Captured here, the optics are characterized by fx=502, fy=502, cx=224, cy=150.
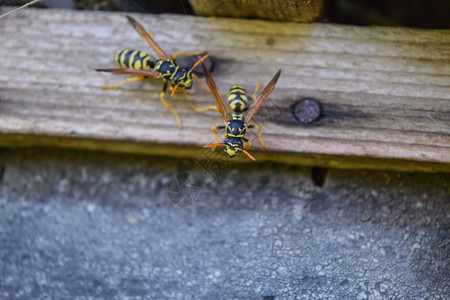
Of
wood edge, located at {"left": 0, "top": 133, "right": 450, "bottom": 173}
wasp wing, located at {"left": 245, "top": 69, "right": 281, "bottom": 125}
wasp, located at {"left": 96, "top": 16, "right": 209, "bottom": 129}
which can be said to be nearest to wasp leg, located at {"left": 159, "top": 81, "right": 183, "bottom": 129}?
wasp, located at {"left": 96, "top": 16, "right": 209, "bottom": 129}

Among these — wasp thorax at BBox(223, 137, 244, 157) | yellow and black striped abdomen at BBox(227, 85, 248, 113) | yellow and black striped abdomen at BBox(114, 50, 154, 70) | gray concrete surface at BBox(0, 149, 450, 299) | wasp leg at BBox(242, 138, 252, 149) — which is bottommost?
gray concrete surface at BBox(0, 149, 450, 299)

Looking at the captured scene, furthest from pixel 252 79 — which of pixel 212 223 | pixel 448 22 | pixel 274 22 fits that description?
pixel 448 22

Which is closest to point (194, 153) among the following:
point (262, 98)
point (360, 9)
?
point (262, 98)

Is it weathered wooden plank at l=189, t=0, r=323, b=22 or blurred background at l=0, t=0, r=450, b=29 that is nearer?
weathered wooden plank at l=189, t=0, r=323, b=22

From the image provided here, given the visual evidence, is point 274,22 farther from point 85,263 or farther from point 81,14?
point 85,263

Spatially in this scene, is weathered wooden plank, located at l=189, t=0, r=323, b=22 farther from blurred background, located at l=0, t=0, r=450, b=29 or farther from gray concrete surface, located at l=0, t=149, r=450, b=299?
gray concrete surface, located at l=0, t=149, r=450, b=299

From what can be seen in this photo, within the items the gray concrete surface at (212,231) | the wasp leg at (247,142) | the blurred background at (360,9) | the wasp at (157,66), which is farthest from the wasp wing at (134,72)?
the wasp leg at (247,142)

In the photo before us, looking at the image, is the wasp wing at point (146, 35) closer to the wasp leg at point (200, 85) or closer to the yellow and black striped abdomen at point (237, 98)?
the wasp leg at point (200, 85)

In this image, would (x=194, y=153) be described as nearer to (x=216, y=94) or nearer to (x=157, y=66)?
(x=216, y=94)
